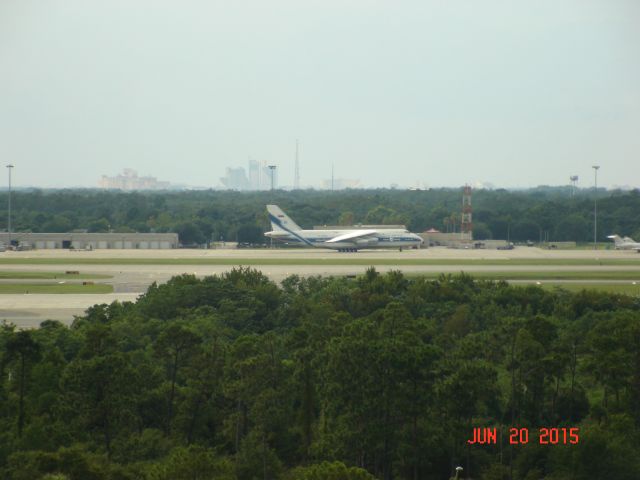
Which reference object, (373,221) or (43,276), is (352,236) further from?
(373,221)

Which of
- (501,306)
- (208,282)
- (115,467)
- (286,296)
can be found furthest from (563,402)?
(208,282)

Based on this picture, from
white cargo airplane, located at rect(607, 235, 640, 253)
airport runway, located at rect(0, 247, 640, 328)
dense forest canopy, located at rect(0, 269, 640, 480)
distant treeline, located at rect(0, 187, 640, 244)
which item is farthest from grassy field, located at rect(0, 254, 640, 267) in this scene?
dense forest canopy, located at rect(0, 269, 640, 480)

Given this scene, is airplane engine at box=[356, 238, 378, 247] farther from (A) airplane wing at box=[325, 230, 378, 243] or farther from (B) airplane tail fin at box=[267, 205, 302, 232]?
(B) airplane tail fin at box=[267, 205, 302, 232]

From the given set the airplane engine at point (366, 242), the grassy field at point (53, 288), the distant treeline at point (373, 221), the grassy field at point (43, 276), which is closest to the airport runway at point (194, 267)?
the airplane engine at point (366, 242)

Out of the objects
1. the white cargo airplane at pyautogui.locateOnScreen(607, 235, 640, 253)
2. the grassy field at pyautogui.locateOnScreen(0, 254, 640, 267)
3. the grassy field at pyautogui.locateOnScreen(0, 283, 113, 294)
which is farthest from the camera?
the white cargo airplane at pyautogui.locateOnScreen(607, 235, 640, 253)

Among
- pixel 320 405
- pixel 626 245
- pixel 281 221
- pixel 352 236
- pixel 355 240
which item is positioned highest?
pixel 281 221

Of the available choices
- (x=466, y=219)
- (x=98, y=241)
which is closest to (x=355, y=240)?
(x=466, y=219)

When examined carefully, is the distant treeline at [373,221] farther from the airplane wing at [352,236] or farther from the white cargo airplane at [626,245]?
the airplane wing at [352,236]
